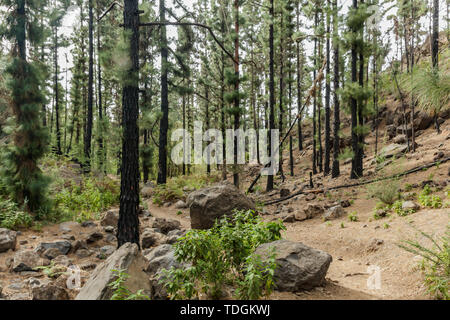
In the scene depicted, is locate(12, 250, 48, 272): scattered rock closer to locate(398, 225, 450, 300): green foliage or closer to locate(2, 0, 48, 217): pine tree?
locate(2, 0, 48, 217): pine tree

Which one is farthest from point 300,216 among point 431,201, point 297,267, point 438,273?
point 297,267

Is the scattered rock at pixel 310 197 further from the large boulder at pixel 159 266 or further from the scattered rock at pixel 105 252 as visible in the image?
the scattered rock at pixel 105 252

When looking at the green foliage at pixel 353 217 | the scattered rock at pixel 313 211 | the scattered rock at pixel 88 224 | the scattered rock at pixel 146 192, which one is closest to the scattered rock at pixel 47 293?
the scattered rock at pixel 88 224

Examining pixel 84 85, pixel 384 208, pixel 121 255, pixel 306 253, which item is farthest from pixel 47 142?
pixel 84 85

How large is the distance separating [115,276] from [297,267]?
89.3 inches

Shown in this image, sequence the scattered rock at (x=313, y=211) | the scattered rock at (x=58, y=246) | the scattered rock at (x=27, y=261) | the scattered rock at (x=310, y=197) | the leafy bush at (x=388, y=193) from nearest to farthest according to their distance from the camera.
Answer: the scattered rock at (x=27, y=261) < the scattered rock at (x=58, y=246) < the leafy bush at (x=388, y=193) < the scattered rock at (x=313, y=211) < the scattered rock at (x=310, y=197)

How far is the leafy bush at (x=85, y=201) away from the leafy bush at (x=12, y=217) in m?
0.90

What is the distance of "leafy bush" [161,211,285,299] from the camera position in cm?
295

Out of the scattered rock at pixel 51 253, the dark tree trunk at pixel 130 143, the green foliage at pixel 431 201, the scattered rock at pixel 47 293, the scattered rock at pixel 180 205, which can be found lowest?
the scattered rock at pixel 180 205

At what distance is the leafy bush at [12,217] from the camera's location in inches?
250

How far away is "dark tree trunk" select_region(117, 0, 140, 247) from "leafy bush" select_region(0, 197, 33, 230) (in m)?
3.27

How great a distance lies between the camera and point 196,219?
7383 mm

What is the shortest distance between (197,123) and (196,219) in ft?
88.2

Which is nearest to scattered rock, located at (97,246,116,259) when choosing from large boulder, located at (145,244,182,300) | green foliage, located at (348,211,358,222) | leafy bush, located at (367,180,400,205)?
large boulder, located at (145,244,182,300)
